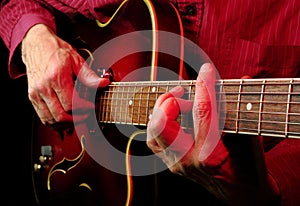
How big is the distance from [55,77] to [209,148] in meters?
0.49

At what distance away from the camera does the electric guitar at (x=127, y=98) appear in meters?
0.60

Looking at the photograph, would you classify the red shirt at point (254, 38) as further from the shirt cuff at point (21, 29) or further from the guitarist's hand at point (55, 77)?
the shirt cuff at point (21, 29)

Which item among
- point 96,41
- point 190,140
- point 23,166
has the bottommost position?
point 23,166

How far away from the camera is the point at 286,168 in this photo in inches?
30.4

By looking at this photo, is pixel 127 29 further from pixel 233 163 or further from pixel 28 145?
pixel 28 145

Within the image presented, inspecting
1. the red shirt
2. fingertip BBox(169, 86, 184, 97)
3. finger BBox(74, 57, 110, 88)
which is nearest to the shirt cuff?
finger BBox(74, 57, 110, 88)

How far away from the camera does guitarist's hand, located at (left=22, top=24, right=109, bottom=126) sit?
2.99ft

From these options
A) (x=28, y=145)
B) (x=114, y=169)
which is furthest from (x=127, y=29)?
(x=28, y=145)

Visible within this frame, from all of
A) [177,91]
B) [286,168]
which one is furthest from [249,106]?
[286,168]

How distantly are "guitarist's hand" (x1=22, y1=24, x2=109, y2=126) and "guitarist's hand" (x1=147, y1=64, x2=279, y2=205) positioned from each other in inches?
10.7

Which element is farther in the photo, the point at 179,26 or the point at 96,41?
the point at 96,41

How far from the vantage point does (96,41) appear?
0.98 metres

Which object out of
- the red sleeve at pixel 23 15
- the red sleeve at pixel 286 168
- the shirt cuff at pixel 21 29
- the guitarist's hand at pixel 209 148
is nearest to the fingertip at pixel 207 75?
the guitarist's hand at pixel 209 148

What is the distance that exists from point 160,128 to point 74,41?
0.59m
